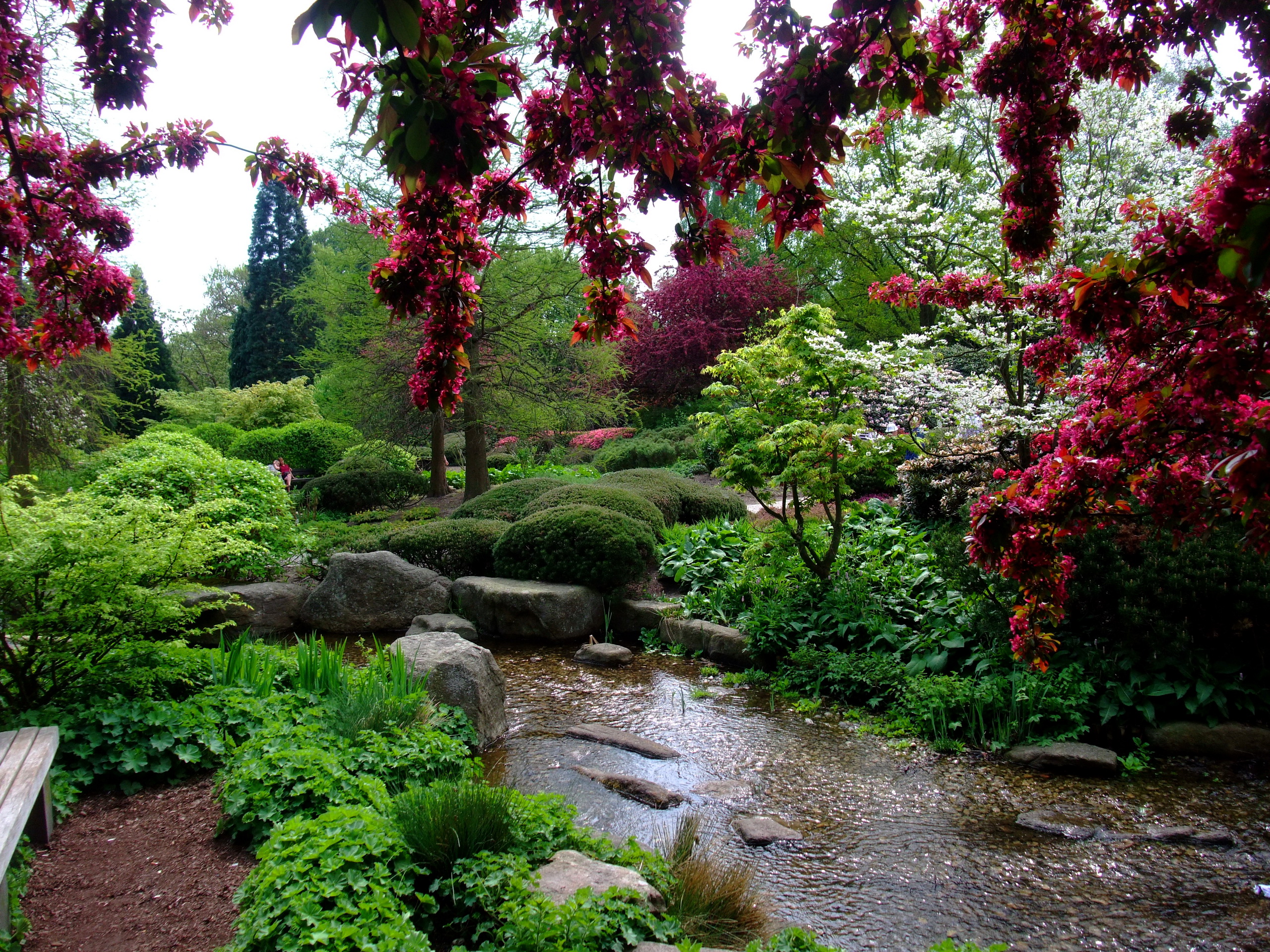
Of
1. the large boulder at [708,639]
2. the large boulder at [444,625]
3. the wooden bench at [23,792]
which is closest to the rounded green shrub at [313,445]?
the large boulder at [444,625]

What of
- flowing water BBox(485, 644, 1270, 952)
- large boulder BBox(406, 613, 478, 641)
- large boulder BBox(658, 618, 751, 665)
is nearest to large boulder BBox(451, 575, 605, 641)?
large boulder BBox(406, 613, 478, 641)

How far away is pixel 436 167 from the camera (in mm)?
1471

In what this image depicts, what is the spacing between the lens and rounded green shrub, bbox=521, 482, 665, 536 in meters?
8.41

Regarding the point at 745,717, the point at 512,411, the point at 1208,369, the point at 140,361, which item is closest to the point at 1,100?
the point at 1208,369

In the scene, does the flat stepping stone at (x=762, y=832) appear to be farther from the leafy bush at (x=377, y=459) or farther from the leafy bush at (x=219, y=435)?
the leafy bush at (x=219, y=435)

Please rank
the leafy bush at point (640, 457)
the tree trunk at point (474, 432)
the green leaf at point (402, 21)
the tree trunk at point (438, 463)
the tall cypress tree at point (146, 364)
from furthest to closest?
the tall cypress tree at point (146, 364) → the leafy bush at point (640, 457) → the tree trunk at point (438, 463) → the tree trunk at point (474, 432) → the green leaf at point (402, 21)

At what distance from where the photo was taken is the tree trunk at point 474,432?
35.9ft

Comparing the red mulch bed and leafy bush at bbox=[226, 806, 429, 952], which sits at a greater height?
leafy bush at bbox=[226, 806, 429, 952]

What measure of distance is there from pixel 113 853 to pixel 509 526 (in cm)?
529

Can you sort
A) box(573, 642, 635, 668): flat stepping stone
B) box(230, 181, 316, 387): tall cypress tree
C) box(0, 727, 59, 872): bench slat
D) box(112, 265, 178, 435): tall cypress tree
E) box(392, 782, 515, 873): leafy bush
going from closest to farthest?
1. box(0, 727, 59, 872): bench slat
2. box(392, 782, 515, 873): leafy bush
3. box(573, 642, 635, 668): flat stepping stone
4. box(112, 265, 178, 435): tall cypress tree
5. box(230, 181, 316, 387): tall cypress tree

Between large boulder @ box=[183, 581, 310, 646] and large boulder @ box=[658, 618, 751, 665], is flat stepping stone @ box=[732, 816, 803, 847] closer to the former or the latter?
large boulder @ box=[658, 618, 751, 665]

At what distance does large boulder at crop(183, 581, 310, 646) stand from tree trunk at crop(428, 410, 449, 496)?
209 inches

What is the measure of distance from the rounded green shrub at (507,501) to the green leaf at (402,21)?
8093 mm

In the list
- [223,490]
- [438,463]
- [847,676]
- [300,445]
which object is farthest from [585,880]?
[300,445]
